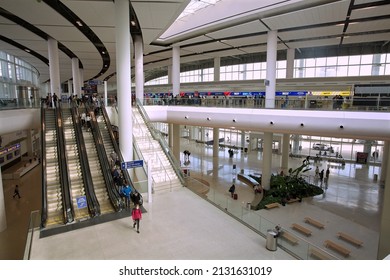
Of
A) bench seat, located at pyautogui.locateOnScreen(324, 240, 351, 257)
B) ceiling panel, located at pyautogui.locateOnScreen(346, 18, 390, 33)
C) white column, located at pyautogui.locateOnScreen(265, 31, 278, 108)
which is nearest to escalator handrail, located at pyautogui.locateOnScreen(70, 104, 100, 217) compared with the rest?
bench seat, located at pyautogui.locateOnScreen(324, 240, 351, 257)

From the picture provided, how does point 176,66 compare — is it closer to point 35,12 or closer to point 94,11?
point 94,11

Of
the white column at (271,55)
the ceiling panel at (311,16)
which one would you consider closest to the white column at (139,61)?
the white column at (271,55)

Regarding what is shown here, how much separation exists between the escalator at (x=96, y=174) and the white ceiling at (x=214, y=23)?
20.6ft

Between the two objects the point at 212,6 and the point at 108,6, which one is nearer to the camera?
the point at 108,6

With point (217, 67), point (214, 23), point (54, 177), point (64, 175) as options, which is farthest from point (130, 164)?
point (217, 67)

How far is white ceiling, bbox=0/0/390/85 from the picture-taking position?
1323 cm

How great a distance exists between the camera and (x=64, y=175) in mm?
10555

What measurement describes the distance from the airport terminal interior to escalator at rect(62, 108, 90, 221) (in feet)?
0.20

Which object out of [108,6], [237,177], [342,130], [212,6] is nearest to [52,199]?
[108,6]

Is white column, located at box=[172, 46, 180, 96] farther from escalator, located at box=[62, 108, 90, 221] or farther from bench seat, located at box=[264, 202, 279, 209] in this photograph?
bench seat, located at box=[264, 202, 279, 209]

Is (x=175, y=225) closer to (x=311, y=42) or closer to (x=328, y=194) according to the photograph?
(x=328, y=194)

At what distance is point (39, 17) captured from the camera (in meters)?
14.2

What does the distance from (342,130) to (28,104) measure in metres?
16.7

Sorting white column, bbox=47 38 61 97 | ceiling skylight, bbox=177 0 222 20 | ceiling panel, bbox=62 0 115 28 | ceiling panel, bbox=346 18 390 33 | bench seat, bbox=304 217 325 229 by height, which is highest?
ceiling skylight, bbox=177 0 222 20
